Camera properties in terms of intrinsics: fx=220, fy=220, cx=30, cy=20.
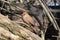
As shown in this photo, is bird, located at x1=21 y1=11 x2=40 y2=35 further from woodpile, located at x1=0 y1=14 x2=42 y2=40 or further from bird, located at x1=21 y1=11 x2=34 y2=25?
woodpile, located at x1=0 y1=14 x2=42 y2=40

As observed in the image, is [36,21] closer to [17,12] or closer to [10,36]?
[17,12]

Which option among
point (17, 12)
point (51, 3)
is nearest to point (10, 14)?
point (17, 12)

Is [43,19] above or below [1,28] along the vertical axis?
above

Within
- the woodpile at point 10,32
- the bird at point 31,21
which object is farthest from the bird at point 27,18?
the woodpile at point 10,32

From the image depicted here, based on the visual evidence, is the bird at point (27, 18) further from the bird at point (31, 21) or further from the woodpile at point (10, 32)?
the woodpile at point (10, 32)

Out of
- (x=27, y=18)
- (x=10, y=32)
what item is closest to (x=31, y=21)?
(x=27, y=18)

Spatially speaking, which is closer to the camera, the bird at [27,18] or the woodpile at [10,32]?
the woodpile at [10,32]

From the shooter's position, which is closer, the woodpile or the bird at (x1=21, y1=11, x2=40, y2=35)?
the woodpile

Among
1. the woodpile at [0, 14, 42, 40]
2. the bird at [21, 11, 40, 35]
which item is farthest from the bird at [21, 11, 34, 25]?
the woodpile at [0, 14, 42, 40]

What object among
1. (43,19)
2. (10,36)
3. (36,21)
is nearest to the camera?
(10,36)

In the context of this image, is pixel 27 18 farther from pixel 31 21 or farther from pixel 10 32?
pixel 10 32

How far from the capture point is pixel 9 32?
225 inches

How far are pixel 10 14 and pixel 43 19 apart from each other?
158cm

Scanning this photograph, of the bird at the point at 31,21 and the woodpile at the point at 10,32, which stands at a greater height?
the bird at the point at 31,21
